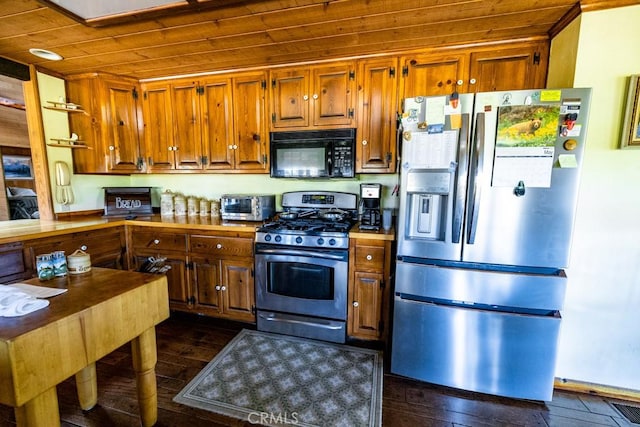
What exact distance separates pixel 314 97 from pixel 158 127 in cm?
172

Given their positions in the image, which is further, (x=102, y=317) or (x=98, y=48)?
(x=98, y=48)

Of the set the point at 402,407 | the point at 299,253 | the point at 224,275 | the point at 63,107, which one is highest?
the point at 63,107

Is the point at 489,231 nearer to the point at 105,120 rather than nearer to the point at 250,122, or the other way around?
the point at 250,122

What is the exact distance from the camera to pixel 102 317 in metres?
1.10

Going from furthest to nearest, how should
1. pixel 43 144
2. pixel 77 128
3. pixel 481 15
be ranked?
pixel 77 128 < pixel 43 144 < pixel 481 15

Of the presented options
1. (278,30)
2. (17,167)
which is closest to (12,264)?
(17,167)

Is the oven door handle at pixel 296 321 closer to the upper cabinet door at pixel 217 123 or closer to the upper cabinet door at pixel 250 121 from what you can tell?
the upper cabinet door at pixel 250 121

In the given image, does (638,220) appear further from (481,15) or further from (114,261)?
(114,261)

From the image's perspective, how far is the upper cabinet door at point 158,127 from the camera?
2.84 metres

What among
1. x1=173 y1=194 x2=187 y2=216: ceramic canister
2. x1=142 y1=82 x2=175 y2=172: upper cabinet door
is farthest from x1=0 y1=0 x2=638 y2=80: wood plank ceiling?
A: x1=173 y1=194 x2=187 y2=216: ceramic canister

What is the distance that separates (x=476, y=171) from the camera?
1610 millimetres

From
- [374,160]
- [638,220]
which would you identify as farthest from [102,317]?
[638,220]

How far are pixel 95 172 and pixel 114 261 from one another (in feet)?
3.19

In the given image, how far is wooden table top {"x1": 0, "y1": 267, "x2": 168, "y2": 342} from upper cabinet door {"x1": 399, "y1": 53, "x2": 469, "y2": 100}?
7.42 feet
